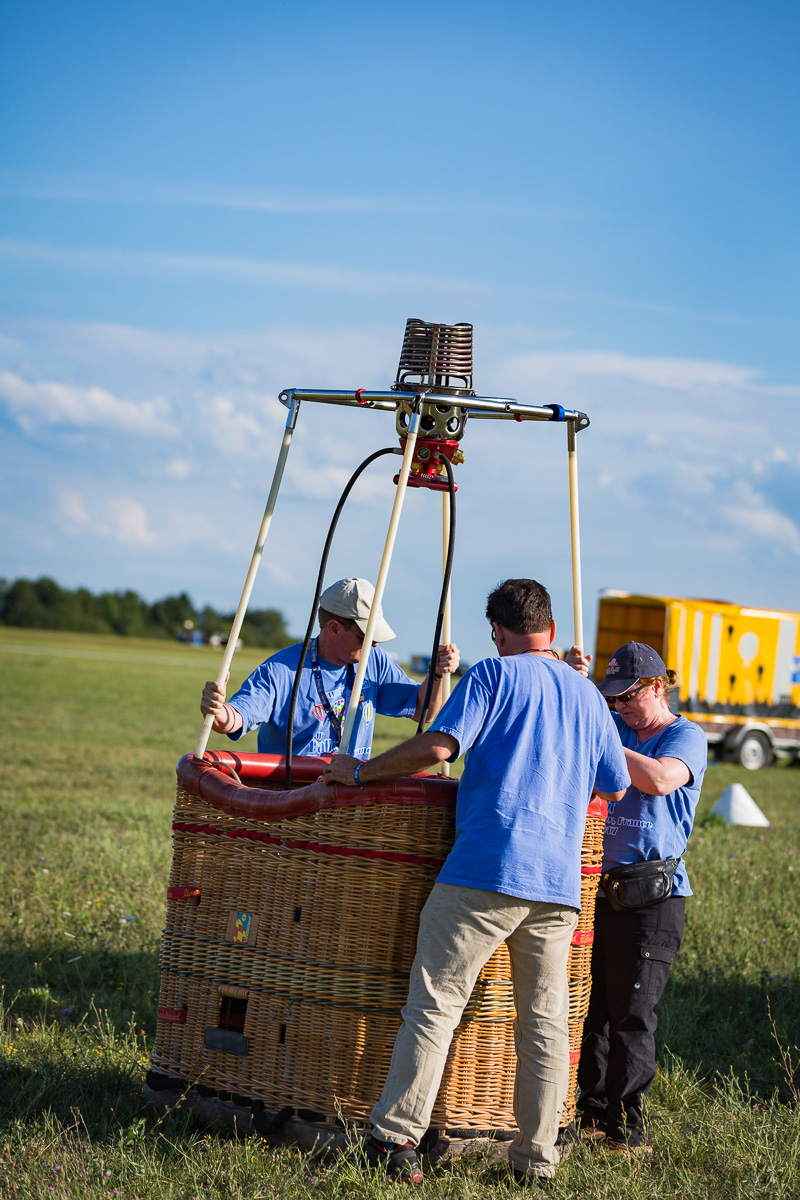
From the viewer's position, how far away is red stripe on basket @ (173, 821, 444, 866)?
3.84m

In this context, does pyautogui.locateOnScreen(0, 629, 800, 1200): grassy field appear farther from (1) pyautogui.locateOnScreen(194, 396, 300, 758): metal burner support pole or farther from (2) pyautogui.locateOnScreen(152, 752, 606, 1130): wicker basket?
(1) pyautogui.locateOnScreen(194, 396, 300, 758): metal burner support pole

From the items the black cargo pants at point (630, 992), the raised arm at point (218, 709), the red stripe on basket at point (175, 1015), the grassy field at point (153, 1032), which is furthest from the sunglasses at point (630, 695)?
the red stripe on basket at point (175, 1015)

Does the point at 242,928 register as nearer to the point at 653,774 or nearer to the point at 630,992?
the point at 630,992

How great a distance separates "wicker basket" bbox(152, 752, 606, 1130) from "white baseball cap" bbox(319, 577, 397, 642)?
973 millimetres

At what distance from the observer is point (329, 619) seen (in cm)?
488

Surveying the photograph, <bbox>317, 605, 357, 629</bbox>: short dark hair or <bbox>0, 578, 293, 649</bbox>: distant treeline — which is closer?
<bbox>317, 605, 357, 629</bbox>: short dark hair

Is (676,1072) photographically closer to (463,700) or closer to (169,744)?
(463,700)

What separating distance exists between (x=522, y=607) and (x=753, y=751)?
20.8 m

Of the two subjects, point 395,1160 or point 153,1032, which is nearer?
point 395,1160

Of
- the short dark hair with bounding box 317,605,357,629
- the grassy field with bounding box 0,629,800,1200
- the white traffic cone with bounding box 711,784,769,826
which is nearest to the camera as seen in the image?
the grassy field with bounding box 0,629,800,1200

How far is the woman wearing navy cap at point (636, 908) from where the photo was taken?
4.25 metres

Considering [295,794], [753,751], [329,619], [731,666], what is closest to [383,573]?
[295,794]

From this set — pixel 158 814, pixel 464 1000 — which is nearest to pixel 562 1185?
pixel 464 1000

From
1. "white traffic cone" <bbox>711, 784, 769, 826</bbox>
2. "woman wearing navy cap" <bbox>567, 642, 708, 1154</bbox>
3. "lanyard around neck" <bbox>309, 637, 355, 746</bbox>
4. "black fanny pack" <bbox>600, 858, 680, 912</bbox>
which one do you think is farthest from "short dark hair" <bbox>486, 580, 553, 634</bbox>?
"white traffic cone" <bbox>711, 784, 769, 826</bbox>
